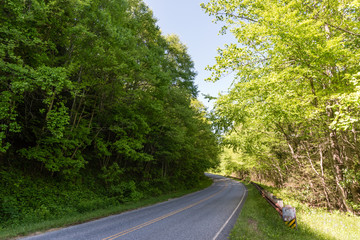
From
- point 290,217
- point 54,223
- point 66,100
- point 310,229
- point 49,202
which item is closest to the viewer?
point 310,229

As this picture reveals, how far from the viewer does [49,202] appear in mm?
10938

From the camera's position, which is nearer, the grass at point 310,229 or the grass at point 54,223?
the grass at point 310,229

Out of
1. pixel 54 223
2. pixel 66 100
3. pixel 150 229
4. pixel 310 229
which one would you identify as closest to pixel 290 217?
pixel 310 229

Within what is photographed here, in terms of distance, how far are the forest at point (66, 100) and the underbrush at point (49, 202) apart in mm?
60

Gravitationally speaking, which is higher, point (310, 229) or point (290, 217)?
point (290, 217)

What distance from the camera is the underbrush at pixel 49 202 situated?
8.88 metres

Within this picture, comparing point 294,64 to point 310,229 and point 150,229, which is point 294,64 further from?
point 150,229

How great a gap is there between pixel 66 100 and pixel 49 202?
6012mm

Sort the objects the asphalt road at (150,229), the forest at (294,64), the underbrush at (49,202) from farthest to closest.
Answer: the underbrush at (49,202)
the asphalt road at (150,229)
the forest at (294,64)

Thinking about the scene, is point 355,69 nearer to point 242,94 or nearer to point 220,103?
point 242,94

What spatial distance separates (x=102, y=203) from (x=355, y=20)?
55.9ft

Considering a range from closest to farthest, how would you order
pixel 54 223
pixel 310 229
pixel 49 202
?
pixel 310 229 < pixel 54 223 < pixel 49 202

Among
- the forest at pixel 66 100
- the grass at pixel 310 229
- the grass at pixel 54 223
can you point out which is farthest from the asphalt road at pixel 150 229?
the forest at pixel 66 100

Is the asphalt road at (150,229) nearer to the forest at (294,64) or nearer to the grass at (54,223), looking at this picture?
the grass at (54,223)
